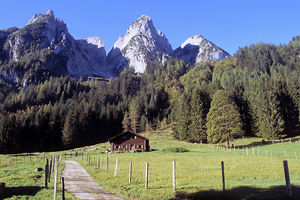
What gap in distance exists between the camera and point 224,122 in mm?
54469

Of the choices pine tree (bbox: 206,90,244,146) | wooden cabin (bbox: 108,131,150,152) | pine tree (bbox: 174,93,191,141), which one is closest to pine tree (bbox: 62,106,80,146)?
wooden cabin (bbox: 108,131,150,152)

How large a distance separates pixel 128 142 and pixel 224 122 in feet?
98.0

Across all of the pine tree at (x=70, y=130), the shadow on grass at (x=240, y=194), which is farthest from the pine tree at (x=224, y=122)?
the pine tree at (x=70, y=130)

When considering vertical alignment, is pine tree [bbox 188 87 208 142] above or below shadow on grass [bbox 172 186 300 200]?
above

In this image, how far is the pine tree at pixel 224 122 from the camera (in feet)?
174

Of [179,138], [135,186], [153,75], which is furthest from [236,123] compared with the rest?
[153,75]

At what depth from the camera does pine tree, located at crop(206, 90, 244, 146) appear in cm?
5303

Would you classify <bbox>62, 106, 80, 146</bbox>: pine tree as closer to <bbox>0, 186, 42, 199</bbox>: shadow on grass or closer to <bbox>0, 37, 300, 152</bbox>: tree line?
<bbox>0, 37, 300, 152</bbox>: tree line

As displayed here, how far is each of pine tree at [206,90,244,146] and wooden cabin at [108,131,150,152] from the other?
816 inches

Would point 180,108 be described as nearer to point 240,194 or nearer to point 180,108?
point 180,108

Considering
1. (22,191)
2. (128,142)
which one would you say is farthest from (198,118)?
(22,191)

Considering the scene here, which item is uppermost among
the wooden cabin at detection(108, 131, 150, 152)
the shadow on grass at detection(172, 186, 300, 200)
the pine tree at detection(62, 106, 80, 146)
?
the pine tree at detection(62, 106, 80, 146)

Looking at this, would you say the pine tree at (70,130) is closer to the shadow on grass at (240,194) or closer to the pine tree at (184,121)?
the pine tree at (184,121)

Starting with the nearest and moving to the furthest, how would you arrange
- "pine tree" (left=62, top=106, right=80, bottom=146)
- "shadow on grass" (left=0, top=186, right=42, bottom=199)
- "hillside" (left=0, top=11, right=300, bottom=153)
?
"shadow on grass" (left=0, top=186, right=42, bottom=199) → "hillside" (left=0, top=11, right=300, bottom=153) → "pine tree" (left=62, top=106, right=80, bottom=146)
